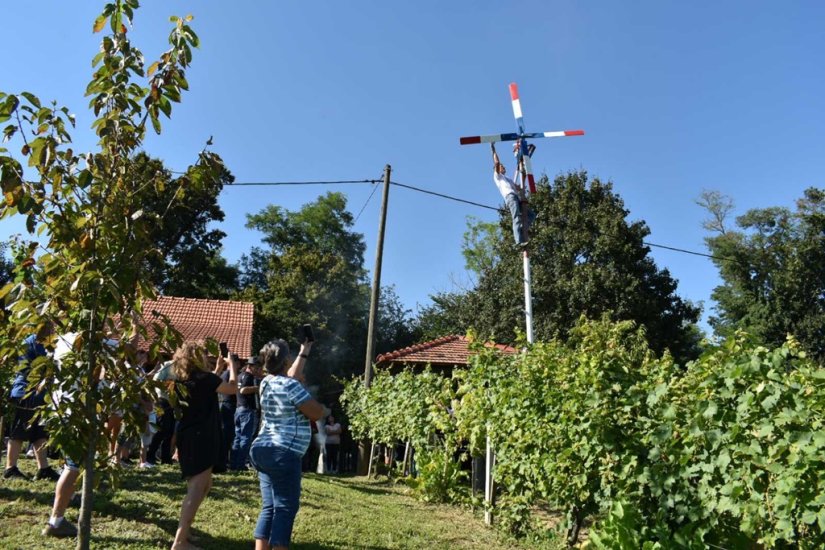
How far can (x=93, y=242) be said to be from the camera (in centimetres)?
292

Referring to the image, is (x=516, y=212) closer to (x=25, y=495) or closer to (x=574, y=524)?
(x=574, y=524)

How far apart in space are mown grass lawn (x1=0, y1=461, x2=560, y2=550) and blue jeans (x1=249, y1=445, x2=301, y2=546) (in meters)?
1.03

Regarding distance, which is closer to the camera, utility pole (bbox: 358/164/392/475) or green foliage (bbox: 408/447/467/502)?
green foliage (bbox: 408/447/467/502)

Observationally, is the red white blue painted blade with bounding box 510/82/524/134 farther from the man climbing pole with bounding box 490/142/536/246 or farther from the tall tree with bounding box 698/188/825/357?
the tall tree with bounding box 698/188/825/357

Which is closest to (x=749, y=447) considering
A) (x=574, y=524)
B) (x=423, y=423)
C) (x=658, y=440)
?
(x=658, y=440)

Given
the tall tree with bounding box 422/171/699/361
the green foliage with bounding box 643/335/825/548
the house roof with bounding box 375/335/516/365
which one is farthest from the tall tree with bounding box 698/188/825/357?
the green foliage with bounding box 643/335/825/548

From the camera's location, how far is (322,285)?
3553 cm

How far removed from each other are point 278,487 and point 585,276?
72.5ft

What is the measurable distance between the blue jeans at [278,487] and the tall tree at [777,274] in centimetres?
2929

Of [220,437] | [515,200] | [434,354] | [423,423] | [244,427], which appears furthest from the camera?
[434,354]

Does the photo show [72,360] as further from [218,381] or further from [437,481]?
[437,481]

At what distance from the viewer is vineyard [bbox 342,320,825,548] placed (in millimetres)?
2898

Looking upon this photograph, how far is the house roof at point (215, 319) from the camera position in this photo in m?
21.3

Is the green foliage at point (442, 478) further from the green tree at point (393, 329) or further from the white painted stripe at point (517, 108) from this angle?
the green tree at point (393, 329)
